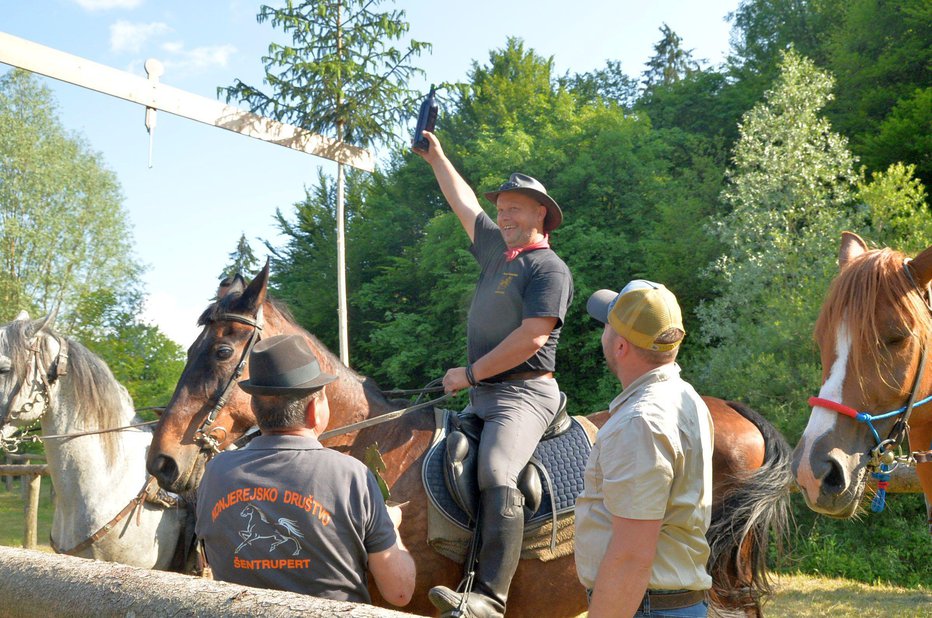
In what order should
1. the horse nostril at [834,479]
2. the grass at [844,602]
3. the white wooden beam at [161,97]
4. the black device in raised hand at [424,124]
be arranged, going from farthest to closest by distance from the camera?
the grass at [844,602]
the white wooden beam at [161,97]
the black device in raised hand at [424,124]
the horse nostril at [834,479]

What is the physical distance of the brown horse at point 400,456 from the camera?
13.1 ft

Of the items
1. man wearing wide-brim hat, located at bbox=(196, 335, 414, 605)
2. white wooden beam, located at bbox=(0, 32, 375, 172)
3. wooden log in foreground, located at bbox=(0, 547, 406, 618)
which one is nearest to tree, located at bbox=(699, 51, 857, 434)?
white wooden beam, located at bbox=(0, 32, 375, 172)

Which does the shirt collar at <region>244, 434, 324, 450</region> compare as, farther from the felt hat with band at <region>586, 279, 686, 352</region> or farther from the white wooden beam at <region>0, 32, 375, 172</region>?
the white wooden beam at <region>0, 32, 375, 172</region>

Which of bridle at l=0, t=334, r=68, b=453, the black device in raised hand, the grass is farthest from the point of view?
the grass

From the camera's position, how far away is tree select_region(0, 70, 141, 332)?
29.3 m

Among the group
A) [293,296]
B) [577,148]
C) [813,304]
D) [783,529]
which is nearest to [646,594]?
[783,529]

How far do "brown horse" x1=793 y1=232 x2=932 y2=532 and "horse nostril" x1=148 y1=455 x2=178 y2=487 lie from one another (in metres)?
2.88

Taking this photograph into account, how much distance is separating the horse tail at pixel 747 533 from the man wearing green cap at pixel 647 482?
1828 millimetres

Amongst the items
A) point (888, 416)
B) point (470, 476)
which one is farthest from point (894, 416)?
point (470, 476)

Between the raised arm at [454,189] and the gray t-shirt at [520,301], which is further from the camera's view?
the raised arm at [454,189]

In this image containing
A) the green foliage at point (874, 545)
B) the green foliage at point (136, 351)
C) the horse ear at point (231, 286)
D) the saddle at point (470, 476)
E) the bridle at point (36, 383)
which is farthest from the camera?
the green foliage at point (136, 351)

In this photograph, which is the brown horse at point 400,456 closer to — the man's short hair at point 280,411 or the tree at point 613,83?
the man's short hair at point 280,411

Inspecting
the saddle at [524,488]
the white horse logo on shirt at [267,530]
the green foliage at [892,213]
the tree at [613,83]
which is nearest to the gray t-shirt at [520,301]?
the saddle at [524,488]

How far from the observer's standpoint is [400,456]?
4148mm
